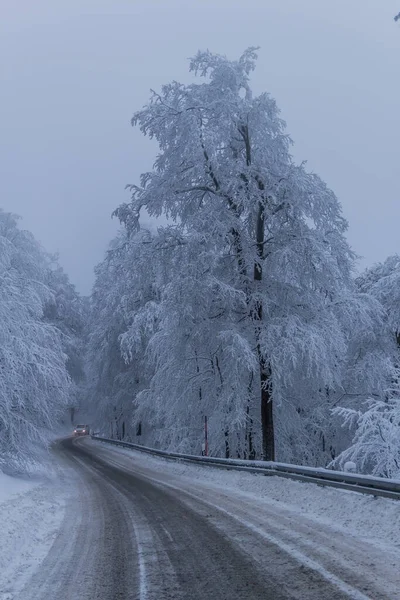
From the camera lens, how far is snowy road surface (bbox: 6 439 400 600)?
583cm

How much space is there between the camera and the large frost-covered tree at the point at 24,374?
56.0ft

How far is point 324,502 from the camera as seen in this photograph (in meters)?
10.8

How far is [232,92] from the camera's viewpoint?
55.2 feet

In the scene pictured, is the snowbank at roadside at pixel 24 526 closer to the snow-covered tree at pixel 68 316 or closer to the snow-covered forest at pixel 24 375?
the snow-covered forest at pixel 24 375

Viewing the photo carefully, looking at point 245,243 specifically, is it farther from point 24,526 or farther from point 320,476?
point 24,526

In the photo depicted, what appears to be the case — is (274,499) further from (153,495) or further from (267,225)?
(267,225)

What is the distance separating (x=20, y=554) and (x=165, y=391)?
12.2 metres

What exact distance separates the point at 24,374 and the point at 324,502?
11.0 meters

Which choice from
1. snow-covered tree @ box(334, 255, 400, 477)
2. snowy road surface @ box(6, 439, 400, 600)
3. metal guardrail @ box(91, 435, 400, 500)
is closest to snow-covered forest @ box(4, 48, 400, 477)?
snow-covered tree @ box(334, 255, 400, 477)

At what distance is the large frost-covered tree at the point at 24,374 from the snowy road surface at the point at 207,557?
5621 mm

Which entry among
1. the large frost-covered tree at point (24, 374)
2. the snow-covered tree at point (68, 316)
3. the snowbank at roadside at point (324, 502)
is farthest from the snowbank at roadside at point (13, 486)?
the snow-covered tree at point (68, 316)

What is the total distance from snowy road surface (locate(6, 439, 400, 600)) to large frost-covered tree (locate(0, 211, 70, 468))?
5621 mm

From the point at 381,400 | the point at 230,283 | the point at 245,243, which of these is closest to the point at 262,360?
the point at 230,283

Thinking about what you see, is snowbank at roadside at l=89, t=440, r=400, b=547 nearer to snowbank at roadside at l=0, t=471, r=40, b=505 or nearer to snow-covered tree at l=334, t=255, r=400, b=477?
snow-covered tree at l=334, t=255, r=400, b=477
